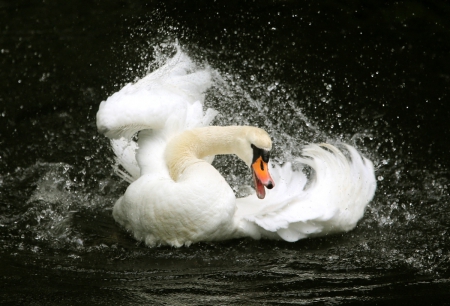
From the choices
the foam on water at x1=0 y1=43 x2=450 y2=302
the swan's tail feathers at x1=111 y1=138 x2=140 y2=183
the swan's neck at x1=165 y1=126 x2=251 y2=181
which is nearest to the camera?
the foam on water at x1=0 y1=43 x2=450 y2=302

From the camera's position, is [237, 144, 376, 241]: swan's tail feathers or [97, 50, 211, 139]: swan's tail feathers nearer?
[237, 144, 376, 241]: swan's tail feathers

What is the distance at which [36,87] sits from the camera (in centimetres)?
931

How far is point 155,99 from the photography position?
632 cm

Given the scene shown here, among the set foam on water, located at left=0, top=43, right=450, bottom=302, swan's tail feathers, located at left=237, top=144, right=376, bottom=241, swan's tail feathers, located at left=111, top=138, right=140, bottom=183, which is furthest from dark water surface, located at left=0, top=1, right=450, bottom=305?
swan's tail feathers, located at left=111, top=138, right=140, bottom=183

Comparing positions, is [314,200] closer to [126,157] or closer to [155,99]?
[155,99]

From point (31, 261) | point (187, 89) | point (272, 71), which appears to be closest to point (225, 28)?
point (272, 71)

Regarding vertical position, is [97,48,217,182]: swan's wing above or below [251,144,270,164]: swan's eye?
above

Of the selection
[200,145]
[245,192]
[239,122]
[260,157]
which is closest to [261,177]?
[260,157]

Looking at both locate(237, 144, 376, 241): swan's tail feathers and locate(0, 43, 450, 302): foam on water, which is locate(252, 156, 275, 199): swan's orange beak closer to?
locate(237, 144, 376, 241): swan's tail feathers

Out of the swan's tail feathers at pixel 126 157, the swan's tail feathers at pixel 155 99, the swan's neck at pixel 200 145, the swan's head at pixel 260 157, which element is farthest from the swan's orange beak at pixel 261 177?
the swan's tail feathers at pixel 126 157

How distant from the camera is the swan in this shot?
5.66 metres

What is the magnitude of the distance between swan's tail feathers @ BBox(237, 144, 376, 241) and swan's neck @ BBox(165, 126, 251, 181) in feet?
1.37

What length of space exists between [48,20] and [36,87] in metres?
1.68

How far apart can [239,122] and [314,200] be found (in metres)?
2.40
